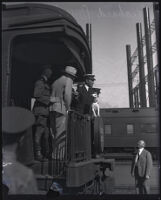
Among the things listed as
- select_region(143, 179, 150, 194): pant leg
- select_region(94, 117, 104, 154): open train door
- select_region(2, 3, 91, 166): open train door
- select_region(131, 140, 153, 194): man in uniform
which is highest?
select_region(2, 3, 91, 166): open train door

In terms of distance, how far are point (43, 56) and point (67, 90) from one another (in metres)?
0.48

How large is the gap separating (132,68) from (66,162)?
1.30m

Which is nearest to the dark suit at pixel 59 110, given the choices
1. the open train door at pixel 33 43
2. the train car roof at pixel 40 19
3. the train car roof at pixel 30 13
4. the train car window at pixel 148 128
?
the open train door at pixel 33 43

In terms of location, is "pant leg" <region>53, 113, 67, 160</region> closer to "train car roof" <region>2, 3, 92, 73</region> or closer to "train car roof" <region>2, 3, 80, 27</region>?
"train car roof" <region>2, 3, 92, 73</region>

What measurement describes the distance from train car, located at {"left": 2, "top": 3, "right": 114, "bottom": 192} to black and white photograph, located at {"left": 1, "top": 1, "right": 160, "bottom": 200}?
0.4 inches

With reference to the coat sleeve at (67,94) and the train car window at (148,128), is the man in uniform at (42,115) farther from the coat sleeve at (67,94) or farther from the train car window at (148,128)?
the train car window at (148,128)

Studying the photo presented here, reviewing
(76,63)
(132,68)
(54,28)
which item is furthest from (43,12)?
(132,68)

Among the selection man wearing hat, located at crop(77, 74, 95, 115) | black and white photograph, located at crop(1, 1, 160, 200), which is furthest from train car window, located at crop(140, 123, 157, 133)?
man wearing hat, located at crop(77, 74, 95, 115)

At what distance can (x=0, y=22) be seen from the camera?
3.19 m

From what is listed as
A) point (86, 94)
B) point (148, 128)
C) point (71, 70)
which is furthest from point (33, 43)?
point (148, 128)

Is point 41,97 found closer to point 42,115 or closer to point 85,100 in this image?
point 42,115

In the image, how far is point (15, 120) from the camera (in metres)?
3.21

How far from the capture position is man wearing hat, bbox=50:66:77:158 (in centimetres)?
348

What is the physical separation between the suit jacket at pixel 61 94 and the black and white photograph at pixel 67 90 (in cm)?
1
